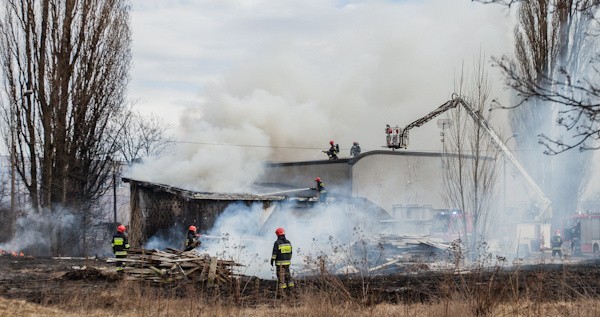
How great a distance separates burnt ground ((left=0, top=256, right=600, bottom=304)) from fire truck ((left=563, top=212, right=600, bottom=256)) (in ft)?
49.3

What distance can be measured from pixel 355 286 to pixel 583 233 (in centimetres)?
2227

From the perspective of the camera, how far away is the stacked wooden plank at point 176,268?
594 inches

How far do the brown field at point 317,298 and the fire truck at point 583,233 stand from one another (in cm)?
1606

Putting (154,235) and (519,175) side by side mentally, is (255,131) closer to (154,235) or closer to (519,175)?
(154,235)

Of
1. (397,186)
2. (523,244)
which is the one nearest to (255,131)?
(397,186)

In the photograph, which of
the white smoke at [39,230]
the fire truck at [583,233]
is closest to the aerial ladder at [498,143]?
the fire truck at [583,233]

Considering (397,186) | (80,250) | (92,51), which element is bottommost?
(80,250)

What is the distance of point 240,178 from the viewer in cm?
2742

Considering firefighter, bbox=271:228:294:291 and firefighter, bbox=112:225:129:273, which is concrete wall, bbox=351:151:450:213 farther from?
firefighter, bbox=271:228:294:291

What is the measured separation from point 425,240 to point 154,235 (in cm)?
917

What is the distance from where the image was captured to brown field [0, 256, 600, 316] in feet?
30.8

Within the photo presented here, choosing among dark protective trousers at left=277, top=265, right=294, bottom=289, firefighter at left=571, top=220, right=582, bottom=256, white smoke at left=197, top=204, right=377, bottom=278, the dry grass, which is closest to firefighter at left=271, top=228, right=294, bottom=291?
dark protective trousers at left=277, top=265, right=294, bottom=289

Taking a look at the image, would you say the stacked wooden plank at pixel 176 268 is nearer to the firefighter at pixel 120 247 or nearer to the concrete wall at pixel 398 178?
the firefighter at pixel 120 247

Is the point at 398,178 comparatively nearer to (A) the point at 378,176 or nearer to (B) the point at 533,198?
(A) the point at 378,176
